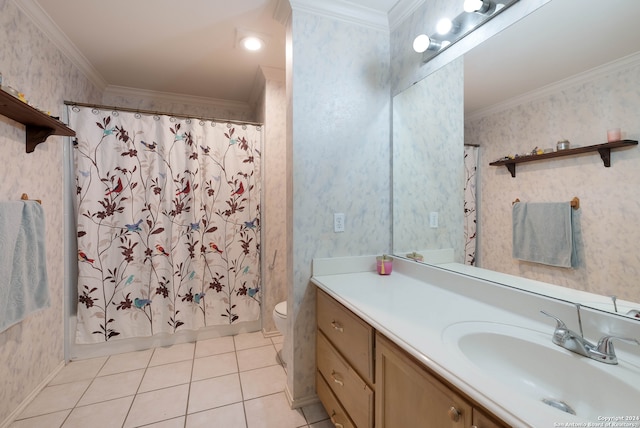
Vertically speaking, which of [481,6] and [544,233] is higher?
[481,6]

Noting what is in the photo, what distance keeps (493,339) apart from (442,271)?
1.64 ft

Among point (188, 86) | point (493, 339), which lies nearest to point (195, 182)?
point (188, 86)

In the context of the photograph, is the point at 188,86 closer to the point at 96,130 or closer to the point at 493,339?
the point at 96,130

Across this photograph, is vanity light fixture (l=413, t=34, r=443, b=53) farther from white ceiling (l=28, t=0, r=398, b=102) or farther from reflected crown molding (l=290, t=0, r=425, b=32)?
white ceiling (l=28, t=0, r=398, b=102)

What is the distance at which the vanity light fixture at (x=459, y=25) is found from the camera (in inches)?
45.5

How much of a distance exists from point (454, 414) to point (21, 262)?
2.18 meters

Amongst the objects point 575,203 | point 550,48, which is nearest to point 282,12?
point 550,48

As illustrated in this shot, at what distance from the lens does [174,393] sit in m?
1.73

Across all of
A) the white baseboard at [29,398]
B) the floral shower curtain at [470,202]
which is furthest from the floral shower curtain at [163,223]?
the floral shower curtain at [470,202]

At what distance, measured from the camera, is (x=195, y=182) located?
2.34 m

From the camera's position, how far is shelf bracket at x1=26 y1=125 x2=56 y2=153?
5.39 feet

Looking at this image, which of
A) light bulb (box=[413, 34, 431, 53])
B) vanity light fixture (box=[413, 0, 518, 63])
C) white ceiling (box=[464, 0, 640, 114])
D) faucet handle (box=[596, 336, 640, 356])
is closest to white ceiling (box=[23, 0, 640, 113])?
white ceiling (box=[464, 0, 640, 114])

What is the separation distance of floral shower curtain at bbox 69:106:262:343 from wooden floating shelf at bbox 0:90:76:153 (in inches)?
15.1

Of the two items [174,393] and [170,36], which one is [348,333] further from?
[170,36]
